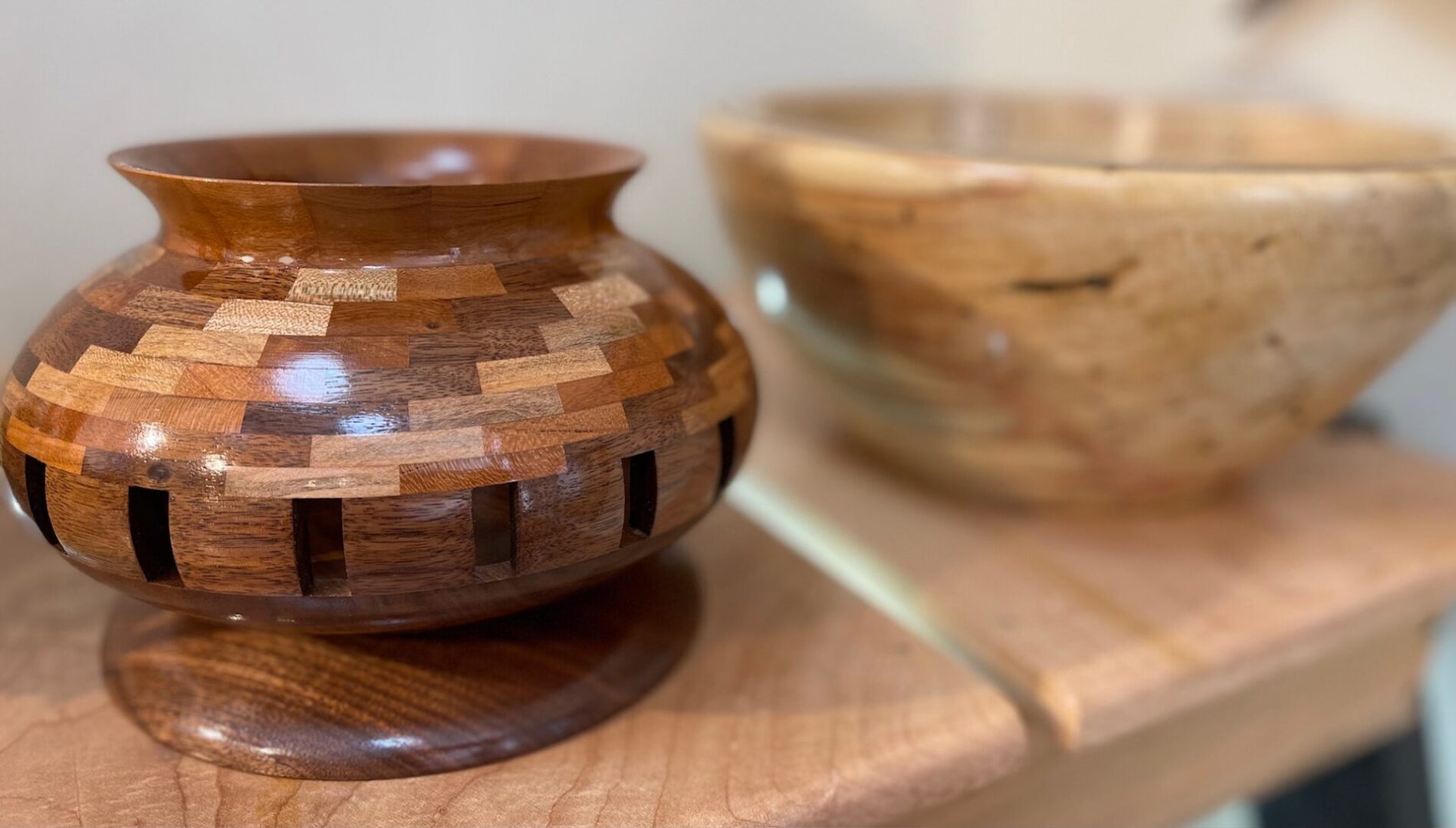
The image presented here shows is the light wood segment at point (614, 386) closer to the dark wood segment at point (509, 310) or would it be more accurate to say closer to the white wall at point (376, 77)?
the dark wood segment at point (509, 310)

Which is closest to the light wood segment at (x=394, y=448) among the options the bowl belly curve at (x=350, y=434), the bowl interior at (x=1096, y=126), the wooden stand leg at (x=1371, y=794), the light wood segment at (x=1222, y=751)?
the bowl belly curve at (x=350, y=434)

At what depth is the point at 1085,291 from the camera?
1.32 feet

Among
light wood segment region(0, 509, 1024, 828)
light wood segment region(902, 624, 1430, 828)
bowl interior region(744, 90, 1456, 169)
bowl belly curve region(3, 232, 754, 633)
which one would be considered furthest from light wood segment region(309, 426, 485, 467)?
bowl interior region(744, 90, 1456, 169)

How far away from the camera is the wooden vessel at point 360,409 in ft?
0.82

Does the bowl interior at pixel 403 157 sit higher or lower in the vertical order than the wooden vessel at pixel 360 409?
higher

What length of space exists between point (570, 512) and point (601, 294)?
0.07 metres

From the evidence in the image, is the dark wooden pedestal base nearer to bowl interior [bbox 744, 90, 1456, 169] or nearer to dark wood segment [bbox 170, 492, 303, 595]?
dark wood segment [bbox 170, 492, 303, 595]

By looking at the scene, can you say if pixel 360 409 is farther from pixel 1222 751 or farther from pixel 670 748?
pixel 1222 751

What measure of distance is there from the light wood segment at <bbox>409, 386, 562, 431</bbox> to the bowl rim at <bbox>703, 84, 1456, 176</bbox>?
0.21 metres

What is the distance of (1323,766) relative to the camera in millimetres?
536

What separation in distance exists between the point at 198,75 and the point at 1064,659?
0.51 meters

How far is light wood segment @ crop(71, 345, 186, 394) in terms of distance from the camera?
0.26 meters

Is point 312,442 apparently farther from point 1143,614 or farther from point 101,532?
point 1143,614

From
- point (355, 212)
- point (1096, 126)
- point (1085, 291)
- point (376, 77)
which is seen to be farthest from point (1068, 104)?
point (355, 212)
